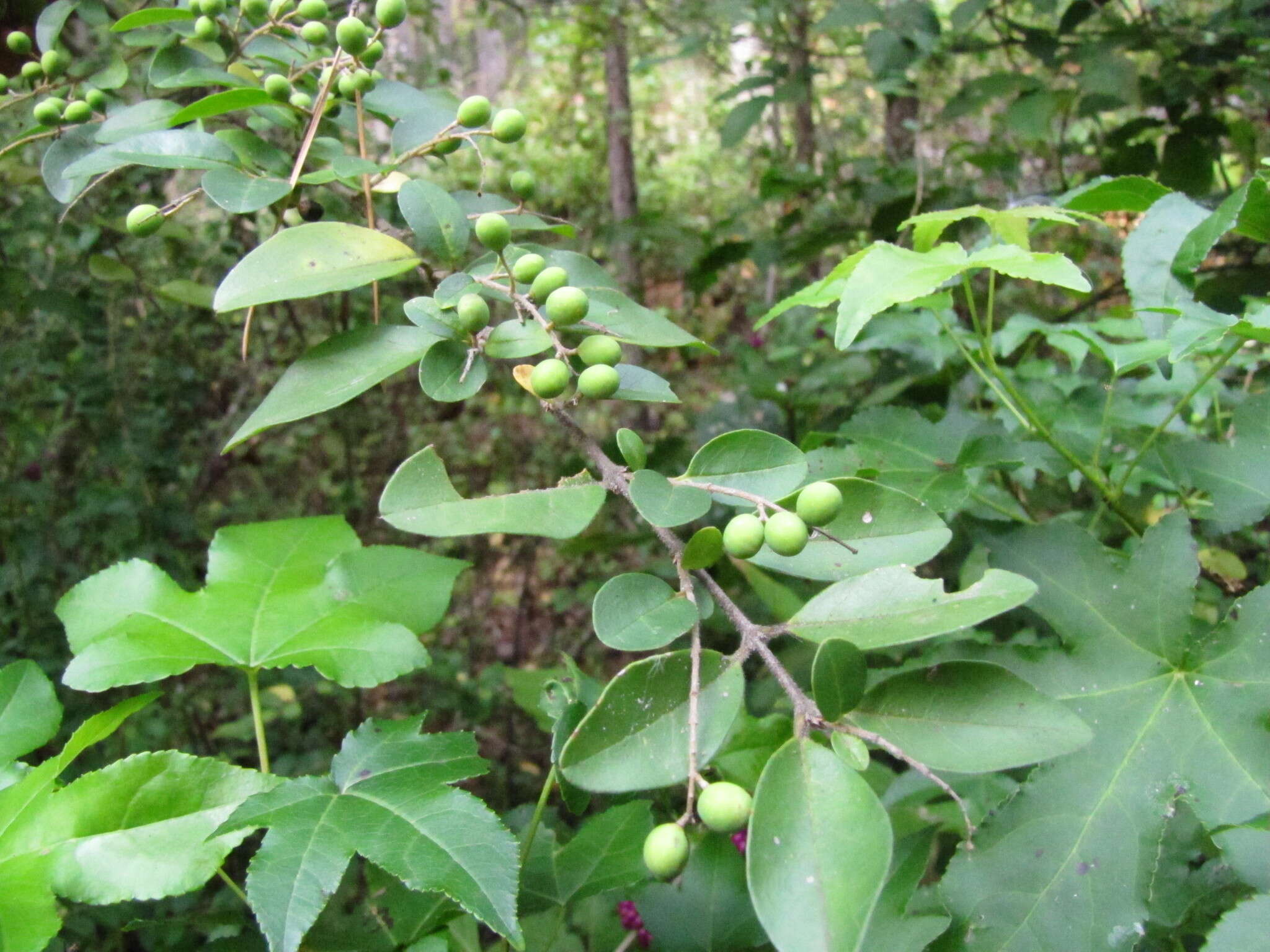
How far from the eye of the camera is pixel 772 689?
4.69ft

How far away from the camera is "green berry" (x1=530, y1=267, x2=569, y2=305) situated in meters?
0.67

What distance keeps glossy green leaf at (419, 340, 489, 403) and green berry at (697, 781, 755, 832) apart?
13.3 inches

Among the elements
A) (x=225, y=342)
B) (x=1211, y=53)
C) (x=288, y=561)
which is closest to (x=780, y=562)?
(x=288, y=561)

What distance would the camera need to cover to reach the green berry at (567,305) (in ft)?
2.10

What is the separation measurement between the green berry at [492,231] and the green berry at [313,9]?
1.34ft

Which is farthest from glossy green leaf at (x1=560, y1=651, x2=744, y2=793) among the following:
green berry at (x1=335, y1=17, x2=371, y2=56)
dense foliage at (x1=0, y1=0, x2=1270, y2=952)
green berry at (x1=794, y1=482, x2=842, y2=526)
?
green berry at (x1=335, y1=17, x2=371, y2=56)

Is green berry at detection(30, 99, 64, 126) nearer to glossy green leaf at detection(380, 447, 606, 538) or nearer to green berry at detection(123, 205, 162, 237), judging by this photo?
green berry at detection(123, 205, 162, 237)

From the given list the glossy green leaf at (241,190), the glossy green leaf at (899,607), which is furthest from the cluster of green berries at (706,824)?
the glossy green leaf at (241,190)

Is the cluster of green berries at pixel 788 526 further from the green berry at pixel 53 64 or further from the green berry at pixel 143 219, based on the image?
the green berry at pixel 53 64

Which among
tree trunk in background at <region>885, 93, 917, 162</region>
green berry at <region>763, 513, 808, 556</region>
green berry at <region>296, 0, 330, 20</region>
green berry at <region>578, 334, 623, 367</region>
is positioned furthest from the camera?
tree trunk in background at <region>885, 93, 917, 162</region>

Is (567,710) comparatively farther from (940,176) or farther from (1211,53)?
(1211,53)

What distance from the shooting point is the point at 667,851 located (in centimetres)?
50

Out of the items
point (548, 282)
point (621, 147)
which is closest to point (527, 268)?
point (548, 282)

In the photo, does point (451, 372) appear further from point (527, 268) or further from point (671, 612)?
point (671, 612)
